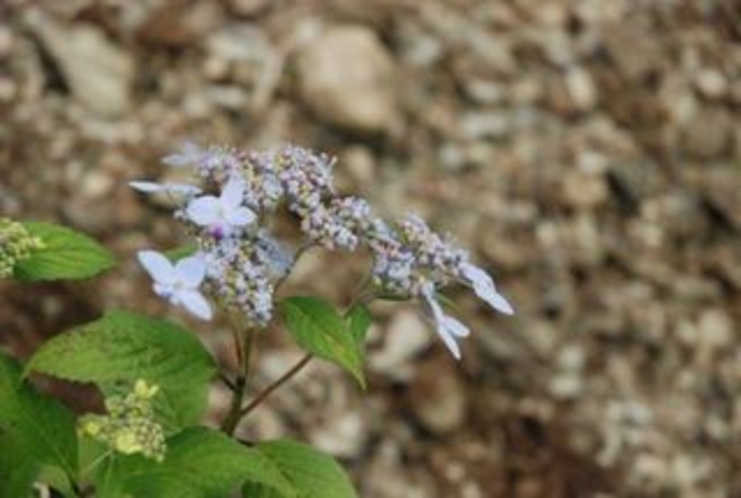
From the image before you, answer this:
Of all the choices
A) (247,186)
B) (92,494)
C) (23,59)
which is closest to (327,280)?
(23,59)

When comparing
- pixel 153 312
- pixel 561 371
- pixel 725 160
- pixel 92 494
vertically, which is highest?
pixel 725 160

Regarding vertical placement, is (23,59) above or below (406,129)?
below

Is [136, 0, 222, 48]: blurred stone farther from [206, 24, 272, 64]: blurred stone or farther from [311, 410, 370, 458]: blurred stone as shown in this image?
[311, 410, 370, 458]: blurred stone

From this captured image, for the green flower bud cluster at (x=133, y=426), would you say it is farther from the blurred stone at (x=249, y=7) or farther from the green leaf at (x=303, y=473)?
the blurred stone at (x=249, y=7)

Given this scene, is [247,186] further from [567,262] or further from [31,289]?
[567,262]

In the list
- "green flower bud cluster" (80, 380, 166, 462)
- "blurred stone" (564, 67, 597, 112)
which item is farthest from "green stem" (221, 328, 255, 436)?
"blurred stone" (564, 67, 597, 112)

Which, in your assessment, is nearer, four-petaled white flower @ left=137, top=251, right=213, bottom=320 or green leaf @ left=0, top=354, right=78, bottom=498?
four-petaled white flower @ left=137, top=251, right=213, bottom=320

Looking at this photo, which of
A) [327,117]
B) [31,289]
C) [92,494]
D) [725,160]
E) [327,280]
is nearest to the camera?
[92,494]

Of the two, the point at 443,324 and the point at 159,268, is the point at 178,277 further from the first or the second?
the point at 443,324
